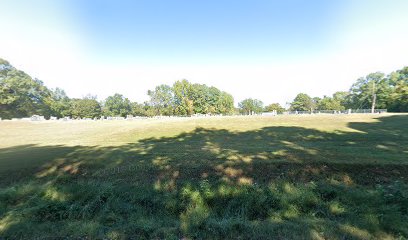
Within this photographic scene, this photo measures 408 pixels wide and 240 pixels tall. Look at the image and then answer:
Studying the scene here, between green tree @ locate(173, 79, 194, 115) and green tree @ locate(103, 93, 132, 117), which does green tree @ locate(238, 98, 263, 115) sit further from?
green tree @ locate(103, 93, 132, 117)

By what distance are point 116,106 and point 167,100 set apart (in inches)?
1168

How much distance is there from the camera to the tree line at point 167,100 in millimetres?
51569

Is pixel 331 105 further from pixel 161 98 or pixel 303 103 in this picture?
pixel 161 98

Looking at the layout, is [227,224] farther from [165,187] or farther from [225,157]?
[225,157]

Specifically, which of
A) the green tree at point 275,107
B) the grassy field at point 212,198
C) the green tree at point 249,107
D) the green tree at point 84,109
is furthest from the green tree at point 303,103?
the grassy field at point 212,198

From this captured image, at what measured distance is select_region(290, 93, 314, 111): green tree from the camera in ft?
318

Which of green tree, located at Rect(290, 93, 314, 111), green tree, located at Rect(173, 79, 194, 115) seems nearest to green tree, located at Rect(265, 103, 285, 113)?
green tree, located at Rect(290, 93, 314, 111)

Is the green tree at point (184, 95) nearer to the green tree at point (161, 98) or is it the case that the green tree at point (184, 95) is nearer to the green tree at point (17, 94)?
the green tree at point (161, 98)

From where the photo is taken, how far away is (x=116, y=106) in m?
90.5

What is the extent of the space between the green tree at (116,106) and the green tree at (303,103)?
85211mm

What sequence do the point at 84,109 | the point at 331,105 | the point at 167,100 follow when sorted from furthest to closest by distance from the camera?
the point at 331,105 → the point at 84,109 → the point at 167,100

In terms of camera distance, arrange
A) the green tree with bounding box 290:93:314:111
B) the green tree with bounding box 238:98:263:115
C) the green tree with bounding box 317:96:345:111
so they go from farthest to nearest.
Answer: the green tree with bounding box 238:98:263:115, the green tree with bounding box 290:93:314:111, the green tree with bounding box 317:96:345:111

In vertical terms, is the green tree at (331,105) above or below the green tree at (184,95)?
below

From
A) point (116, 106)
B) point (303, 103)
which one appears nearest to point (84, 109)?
point (116, 106)
